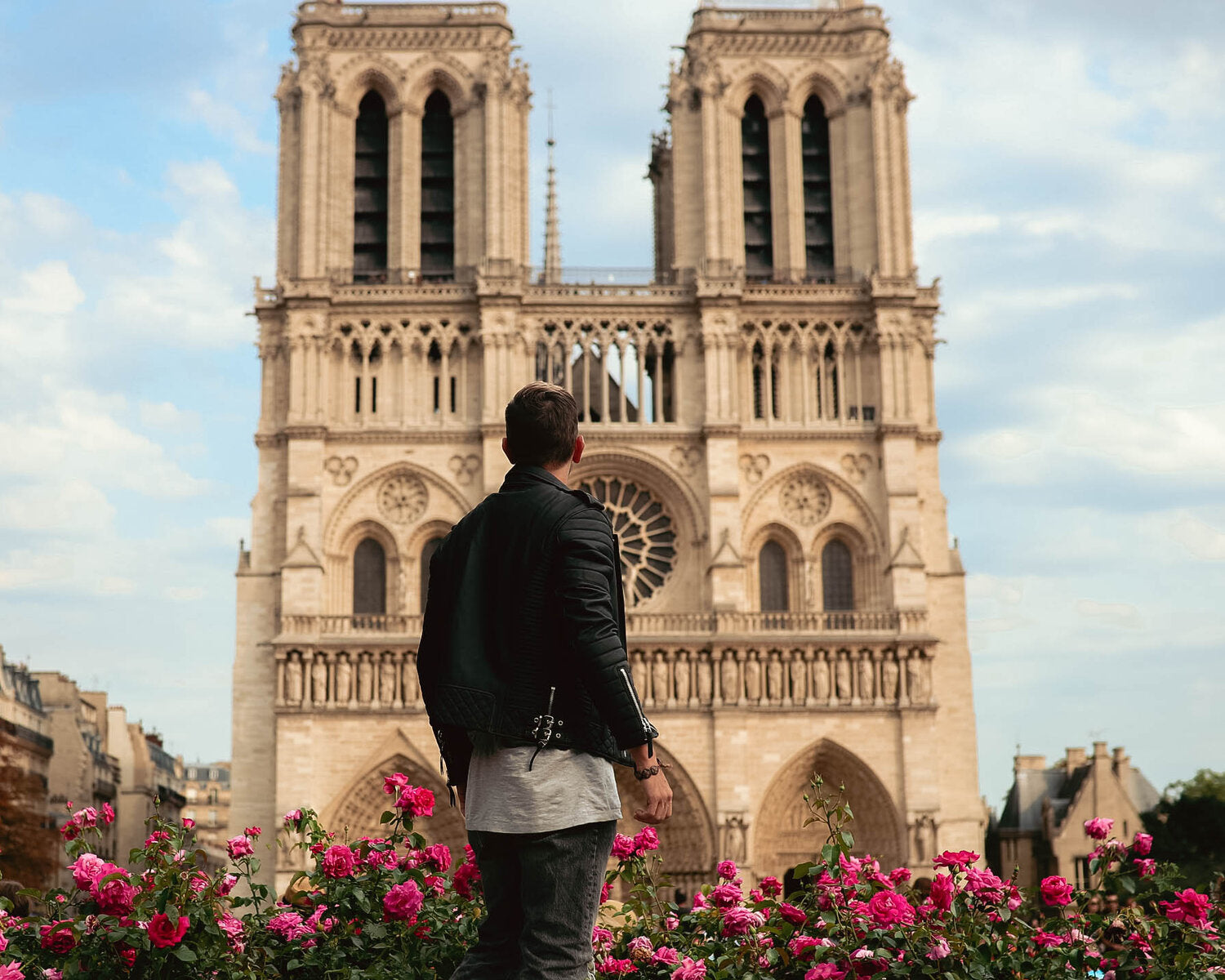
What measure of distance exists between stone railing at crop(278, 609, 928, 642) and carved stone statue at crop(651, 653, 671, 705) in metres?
0.56

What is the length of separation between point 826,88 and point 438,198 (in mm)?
8998

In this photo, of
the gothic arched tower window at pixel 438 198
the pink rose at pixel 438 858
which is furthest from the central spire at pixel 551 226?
the pink rose at pixel 438 858

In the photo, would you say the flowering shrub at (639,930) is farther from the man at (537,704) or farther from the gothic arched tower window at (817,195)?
the gothic arched tower window at (817,195)

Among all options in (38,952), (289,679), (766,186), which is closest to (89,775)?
(289,679)

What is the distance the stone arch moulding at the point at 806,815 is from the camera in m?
34.6

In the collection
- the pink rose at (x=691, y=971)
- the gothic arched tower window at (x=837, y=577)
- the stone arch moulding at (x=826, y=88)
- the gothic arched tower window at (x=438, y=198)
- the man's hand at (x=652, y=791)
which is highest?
the stone arch moulding at (x=826, y=88)

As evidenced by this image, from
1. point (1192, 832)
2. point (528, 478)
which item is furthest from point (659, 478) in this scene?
point (528, 478)

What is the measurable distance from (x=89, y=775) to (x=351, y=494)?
66.8ft

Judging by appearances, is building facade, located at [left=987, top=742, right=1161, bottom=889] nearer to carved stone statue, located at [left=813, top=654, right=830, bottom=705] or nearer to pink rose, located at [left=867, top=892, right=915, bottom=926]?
carved stone statue, located at [left=813, top=654, right=830, bottom=705]

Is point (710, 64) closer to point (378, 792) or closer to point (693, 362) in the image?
point (693, 362)

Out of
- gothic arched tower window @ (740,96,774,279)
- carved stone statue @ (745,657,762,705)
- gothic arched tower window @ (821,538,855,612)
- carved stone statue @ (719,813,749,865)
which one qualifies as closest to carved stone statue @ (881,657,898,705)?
gothic arched tower window @ (821,538,855,612)

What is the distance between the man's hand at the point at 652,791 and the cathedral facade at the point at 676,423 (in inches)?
1145

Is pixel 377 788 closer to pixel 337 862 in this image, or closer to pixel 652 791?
pixel 337 862

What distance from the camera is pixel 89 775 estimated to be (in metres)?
51.9
